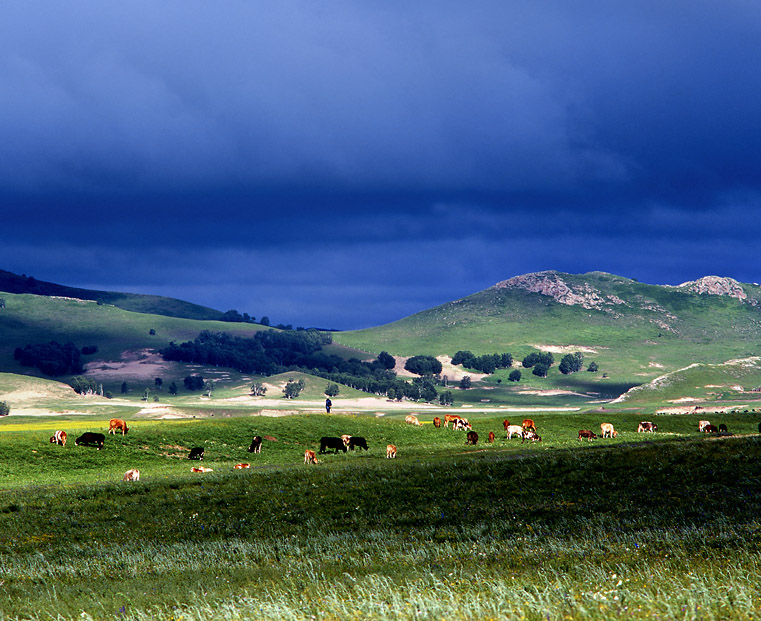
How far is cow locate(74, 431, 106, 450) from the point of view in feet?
189

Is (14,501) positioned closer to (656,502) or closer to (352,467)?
(352,467)

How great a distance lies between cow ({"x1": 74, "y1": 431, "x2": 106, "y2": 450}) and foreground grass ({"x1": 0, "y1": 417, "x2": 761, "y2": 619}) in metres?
12.8

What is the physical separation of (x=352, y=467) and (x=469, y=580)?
29.4m

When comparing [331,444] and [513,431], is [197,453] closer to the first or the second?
[331,444]

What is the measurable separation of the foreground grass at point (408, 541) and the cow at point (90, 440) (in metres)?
12.8

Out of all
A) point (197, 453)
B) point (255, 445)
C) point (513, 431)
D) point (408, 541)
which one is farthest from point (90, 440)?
point (408, 541)

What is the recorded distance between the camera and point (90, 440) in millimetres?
57875

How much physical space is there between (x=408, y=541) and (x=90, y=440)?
143 ft

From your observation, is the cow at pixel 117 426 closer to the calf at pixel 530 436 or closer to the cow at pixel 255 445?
the cow at pixel 255 445

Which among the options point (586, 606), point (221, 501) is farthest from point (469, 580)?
point (221, 501)

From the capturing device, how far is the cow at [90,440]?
57.5m

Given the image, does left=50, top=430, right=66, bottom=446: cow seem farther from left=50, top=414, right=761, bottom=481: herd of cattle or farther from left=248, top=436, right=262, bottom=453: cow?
left=248, top=436, right=262, bottom=453: cow

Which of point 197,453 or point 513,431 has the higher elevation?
point 513,431

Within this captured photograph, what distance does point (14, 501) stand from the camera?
35.7m
